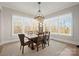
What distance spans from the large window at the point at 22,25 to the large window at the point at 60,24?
3.93 ft

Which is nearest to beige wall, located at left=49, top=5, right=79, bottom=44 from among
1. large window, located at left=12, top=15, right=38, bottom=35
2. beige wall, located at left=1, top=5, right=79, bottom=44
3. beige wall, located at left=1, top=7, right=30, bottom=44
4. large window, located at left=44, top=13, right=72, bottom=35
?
beige wall, located at left=1, top=5, right=79, bottom=44

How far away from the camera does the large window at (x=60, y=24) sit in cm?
492

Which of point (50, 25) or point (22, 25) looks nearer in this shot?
point (22, 25)

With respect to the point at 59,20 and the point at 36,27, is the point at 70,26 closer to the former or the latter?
the point at 59,20

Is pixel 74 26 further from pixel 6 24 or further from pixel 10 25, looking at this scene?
pixel 6 24

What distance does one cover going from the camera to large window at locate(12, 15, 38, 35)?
5.54 metres

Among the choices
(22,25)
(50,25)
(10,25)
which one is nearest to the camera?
(10,25)

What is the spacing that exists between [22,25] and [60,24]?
3.05 m

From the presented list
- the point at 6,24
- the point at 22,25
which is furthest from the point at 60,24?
the point at 6,24

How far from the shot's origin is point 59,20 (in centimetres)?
574

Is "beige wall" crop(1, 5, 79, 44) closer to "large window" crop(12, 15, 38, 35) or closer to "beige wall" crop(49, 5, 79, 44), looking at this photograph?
"beige wall" crop(49, 5, 79, 44)

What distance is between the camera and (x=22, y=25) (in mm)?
6039

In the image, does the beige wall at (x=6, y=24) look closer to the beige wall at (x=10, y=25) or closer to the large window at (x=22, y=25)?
the beige wall at (x=10, y=25)

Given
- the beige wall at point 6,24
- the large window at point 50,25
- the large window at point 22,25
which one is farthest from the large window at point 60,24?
the beige wall at point 6,24
